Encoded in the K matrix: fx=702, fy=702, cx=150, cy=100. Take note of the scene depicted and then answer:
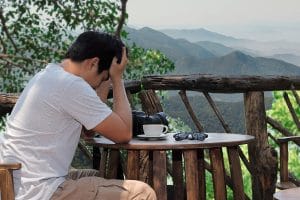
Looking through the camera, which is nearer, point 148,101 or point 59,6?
point 148,101

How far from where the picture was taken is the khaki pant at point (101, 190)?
2303 mm

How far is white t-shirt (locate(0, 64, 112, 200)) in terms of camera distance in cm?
229

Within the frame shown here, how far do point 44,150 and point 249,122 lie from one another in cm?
171

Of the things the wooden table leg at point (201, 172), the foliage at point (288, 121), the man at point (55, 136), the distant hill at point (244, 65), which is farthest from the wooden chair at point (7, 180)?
the distant hill at point (244, 65)

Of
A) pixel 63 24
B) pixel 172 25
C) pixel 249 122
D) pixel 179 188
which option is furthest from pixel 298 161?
pixel 172 25

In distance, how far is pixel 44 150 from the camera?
2.30 m

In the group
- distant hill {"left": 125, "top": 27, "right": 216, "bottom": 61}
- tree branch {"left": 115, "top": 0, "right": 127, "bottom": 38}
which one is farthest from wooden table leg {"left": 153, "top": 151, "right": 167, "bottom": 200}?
distant hill {"left": 125, "top": 27, "right": 216, "bottom": 61}

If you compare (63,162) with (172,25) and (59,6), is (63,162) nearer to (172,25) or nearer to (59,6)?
(59,6)

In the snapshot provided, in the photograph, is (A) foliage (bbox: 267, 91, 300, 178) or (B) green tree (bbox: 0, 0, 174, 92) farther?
(B) green tree (bbox: 0, 0, 174, 92)

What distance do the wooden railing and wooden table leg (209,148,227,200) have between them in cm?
80

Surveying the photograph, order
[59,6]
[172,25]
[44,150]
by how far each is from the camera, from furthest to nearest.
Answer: [172,25], [59,6], [44,150]

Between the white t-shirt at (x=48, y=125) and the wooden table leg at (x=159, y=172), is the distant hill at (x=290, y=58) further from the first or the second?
the white t-shirt at (x=48, y=125)

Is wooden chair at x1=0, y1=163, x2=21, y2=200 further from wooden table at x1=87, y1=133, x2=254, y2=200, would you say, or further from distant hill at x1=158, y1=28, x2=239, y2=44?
distant hill at x1=158, y1=28, x2=239, y2=44

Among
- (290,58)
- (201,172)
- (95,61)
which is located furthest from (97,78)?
(290,58)
